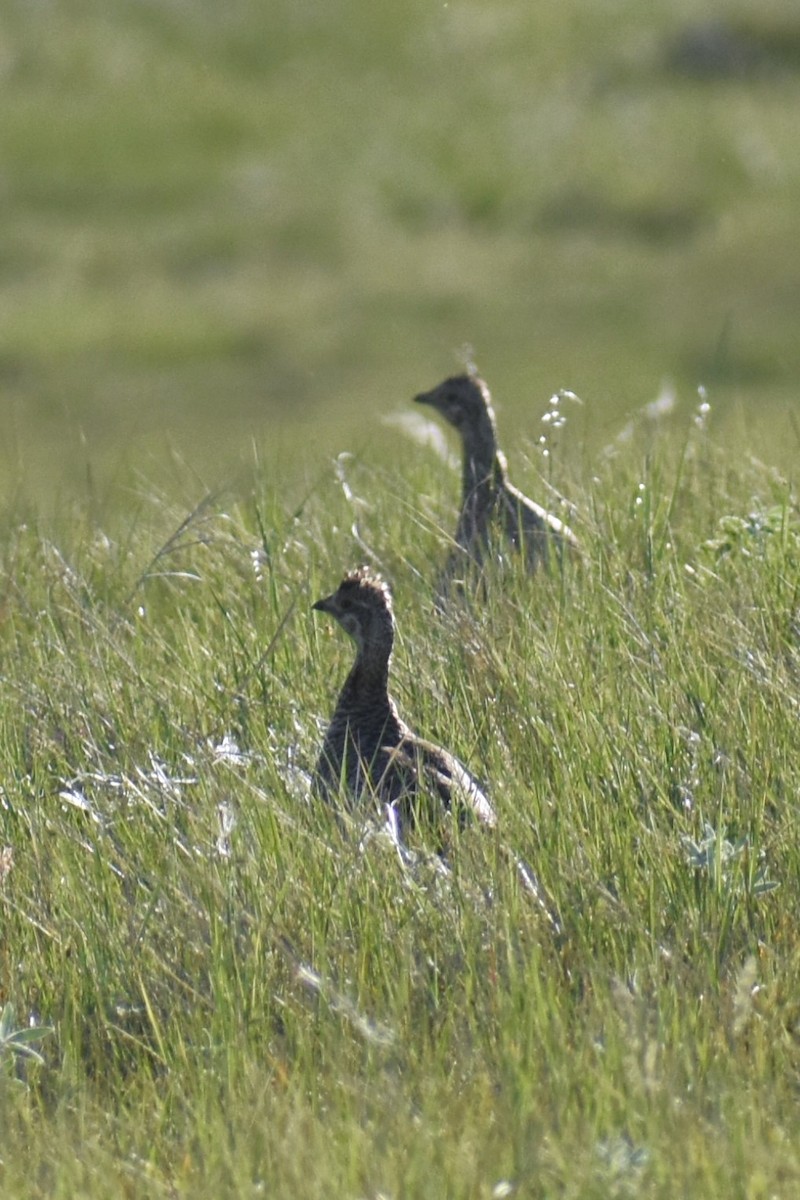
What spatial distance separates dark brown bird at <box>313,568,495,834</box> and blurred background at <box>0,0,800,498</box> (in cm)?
922

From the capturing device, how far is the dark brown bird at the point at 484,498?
540 centimetres

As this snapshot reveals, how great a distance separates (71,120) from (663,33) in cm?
1072

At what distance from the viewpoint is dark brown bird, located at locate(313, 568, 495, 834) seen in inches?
151

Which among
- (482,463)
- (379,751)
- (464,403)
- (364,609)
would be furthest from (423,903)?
(464,403)

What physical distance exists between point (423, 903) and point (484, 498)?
265cm

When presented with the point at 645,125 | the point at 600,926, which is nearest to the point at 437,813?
the point at 600,926

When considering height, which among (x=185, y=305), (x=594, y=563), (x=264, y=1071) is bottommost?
(x=264, y=1071)

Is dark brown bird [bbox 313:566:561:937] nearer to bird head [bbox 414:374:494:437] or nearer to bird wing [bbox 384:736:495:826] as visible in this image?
bird wing [bbox 384:736:495:826]

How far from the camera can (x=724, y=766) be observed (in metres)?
3.76

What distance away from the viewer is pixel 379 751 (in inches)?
158

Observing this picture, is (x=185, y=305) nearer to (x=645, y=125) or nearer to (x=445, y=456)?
(x=645, y=125)

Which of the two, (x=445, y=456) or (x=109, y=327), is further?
(x=109, y=327)

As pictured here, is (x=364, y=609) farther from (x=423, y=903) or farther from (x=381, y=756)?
(x=423, y=903)

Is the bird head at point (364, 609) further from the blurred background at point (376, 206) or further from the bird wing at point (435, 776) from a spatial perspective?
the blurred background at point (376, 206)
